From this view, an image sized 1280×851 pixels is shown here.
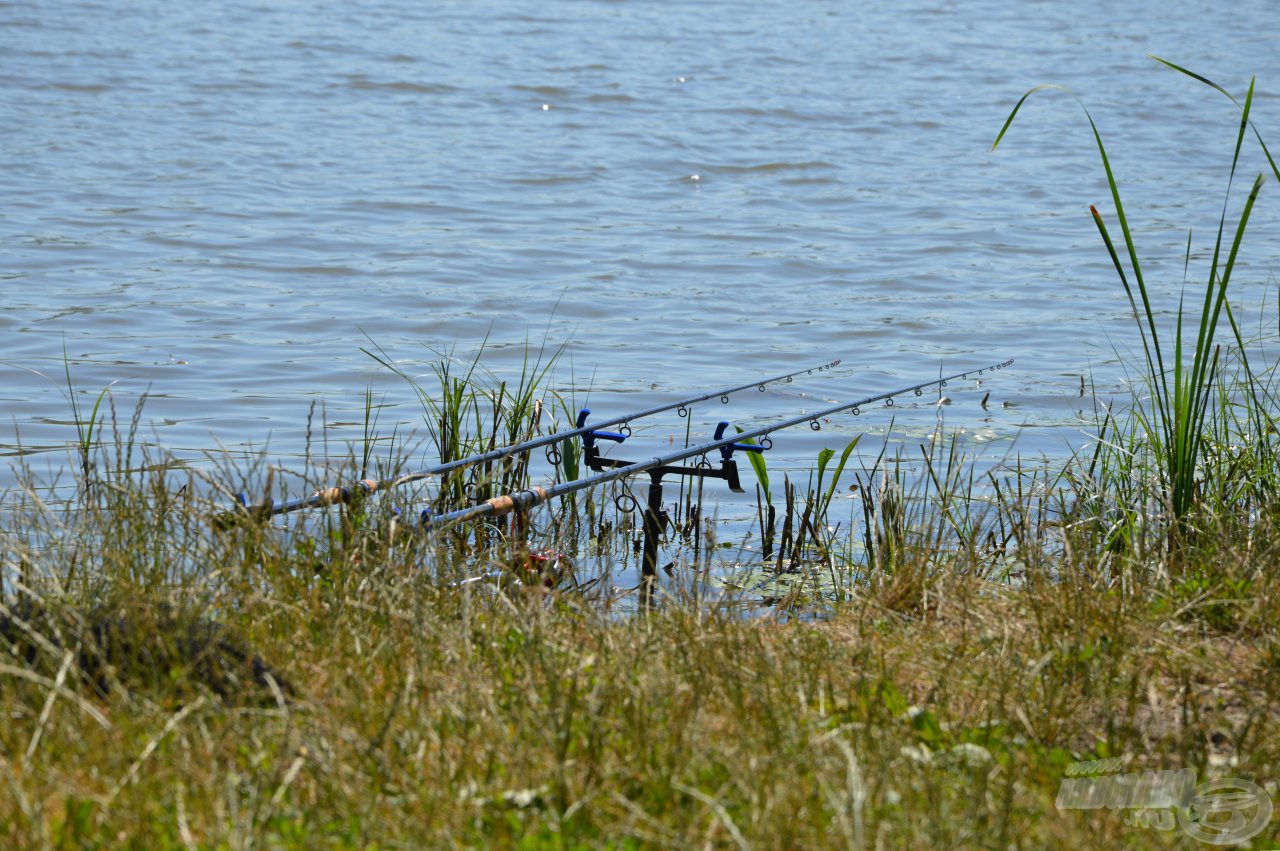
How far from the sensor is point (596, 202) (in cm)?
1308

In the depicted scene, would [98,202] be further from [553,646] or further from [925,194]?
[553,646]

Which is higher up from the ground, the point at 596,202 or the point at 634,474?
the point at 596,202

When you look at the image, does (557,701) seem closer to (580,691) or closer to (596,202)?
(580,691)

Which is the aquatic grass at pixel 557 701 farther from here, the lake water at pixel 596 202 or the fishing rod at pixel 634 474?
the lake water at pixel 596 202

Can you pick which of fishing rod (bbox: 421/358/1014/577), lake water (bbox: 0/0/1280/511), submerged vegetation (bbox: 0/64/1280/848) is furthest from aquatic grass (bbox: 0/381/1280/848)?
lake water (bbox: 0/0/1280/511)

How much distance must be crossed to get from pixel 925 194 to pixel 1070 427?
7001 mm

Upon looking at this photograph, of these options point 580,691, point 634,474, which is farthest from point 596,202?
point 580,691

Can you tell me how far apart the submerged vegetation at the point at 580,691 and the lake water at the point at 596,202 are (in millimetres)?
1788

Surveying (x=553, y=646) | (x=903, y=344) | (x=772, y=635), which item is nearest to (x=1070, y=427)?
(x=903, y=344)

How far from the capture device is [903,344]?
920 centimetres

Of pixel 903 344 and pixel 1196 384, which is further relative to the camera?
pixel 903 344

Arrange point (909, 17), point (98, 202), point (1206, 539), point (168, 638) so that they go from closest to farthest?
point (168, 638), point (1206, 539), point (98, 202), point (909, 17)

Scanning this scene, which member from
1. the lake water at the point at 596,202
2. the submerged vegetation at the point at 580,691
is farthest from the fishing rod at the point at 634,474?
the lake water at the point at 596,202

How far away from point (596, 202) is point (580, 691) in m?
10.6
